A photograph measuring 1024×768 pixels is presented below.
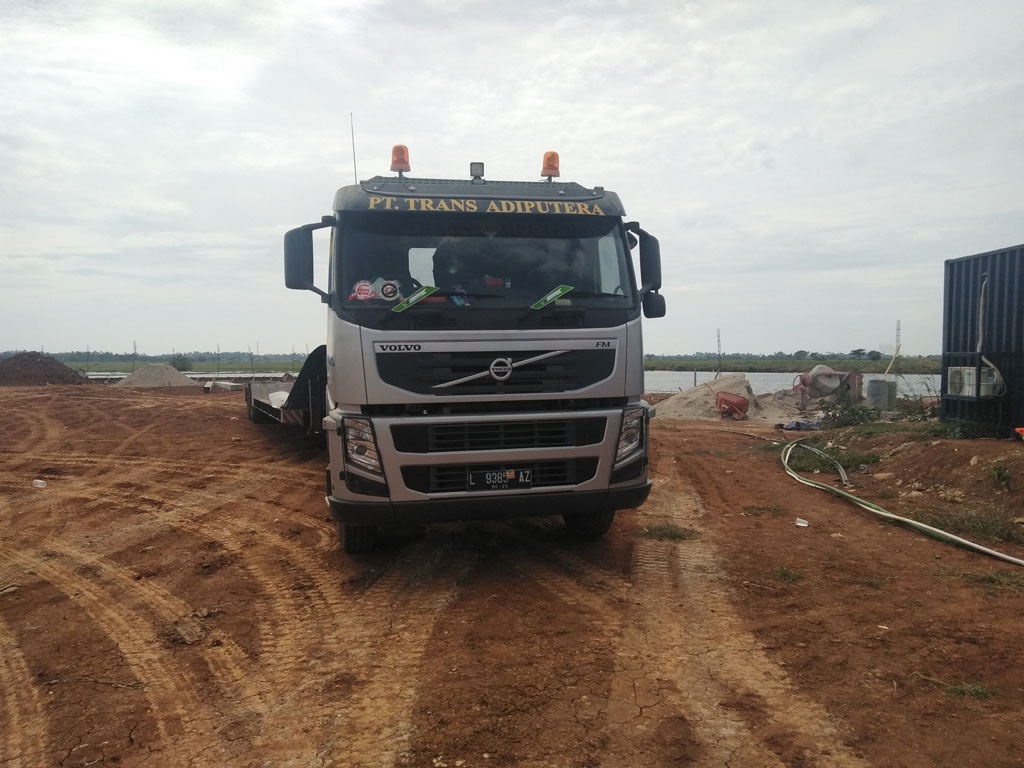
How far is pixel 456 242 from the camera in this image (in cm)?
576

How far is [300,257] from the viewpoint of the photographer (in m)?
5.79

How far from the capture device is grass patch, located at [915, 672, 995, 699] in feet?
11.7

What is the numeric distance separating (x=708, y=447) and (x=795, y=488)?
14.1 feet

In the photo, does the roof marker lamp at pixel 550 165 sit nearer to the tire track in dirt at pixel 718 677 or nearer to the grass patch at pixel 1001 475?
the tire track in dirt at pixel 718 677

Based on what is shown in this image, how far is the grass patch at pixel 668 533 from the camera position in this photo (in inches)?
267

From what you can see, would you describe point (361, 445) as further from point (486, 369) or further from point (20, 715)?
point (20, 715)

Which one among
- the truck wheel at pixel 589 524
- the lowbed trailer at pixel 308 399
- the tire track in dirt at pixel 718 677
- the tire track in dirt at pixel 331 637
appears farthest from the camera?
the lowbed trailer at pixel 308 399

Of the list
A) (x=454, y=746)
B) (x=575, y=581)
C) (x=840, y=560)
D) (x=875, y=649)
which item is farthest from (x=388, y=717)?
(x=840, y=560)

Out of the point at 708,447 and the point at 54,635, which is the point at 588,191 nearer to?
the point at 54,635

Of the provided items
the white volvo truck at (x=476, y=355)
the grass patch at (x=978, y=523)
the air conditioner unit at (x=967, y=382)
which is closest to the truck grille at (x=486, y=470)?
the white volvo truck at (x=476, y=355)

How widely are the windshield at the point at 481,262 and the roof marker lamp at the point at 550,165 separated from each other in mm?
1040

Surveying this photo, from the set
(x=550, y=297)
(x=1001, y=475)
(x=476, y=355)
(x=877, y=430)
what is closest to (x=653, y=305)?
(x=550, y=297)

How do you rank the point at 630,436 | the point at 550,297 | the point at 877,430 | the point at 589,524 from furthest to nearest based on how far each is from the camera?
the point at 877,430, the point at 589,524, the point at 630,436, the point at 550,297

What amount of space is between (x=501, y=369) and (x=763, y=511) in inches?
165
